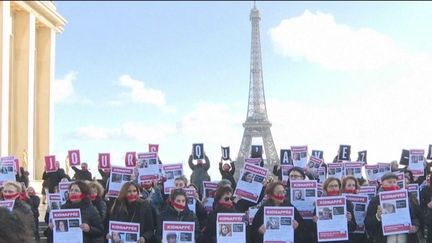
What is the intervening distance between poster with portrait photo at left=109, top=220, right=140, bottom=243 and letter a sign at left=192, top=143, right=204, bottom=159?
8050mm

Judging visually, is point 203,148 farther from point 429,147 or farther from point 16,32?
point 16,32

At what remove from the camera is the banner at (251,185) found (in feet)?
35.2

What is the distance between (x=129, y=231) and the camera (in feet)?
28.3

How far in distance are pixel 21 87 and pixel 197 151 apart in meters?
24.1

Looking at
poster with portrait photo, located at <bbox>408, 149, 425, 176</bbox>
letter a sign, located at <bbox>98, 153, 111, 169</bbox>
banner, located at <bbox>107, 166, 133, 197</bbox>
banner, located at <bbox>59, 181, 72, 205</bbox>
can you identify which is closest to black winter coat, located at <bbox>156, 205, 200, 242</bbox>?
banner, located at <bbox>59, 181, 72, 205</bbox>

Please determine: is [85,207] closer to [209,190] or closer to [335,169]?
[209,190]

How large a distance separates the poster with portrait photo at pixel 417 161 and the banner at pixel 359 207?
606cm

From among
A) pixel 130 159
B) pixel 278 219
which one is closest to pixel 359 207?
pixel 278 219

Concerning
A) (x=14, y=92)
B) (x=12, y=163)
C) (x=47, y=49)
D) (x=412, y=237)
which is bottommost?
(x=412, y=237)

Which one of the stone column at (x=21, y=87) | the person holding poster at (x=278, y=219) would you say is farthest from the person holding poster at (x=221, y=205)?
the stone column at (x=21, y=87)

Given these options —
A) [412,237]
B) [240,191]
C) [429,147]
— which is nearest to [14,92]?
[429,147]

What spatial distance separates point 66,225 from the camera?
8.70 m

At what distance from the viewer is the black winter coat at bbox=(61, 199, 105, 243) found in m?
8.94

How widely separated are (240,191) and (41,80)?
34.4m
